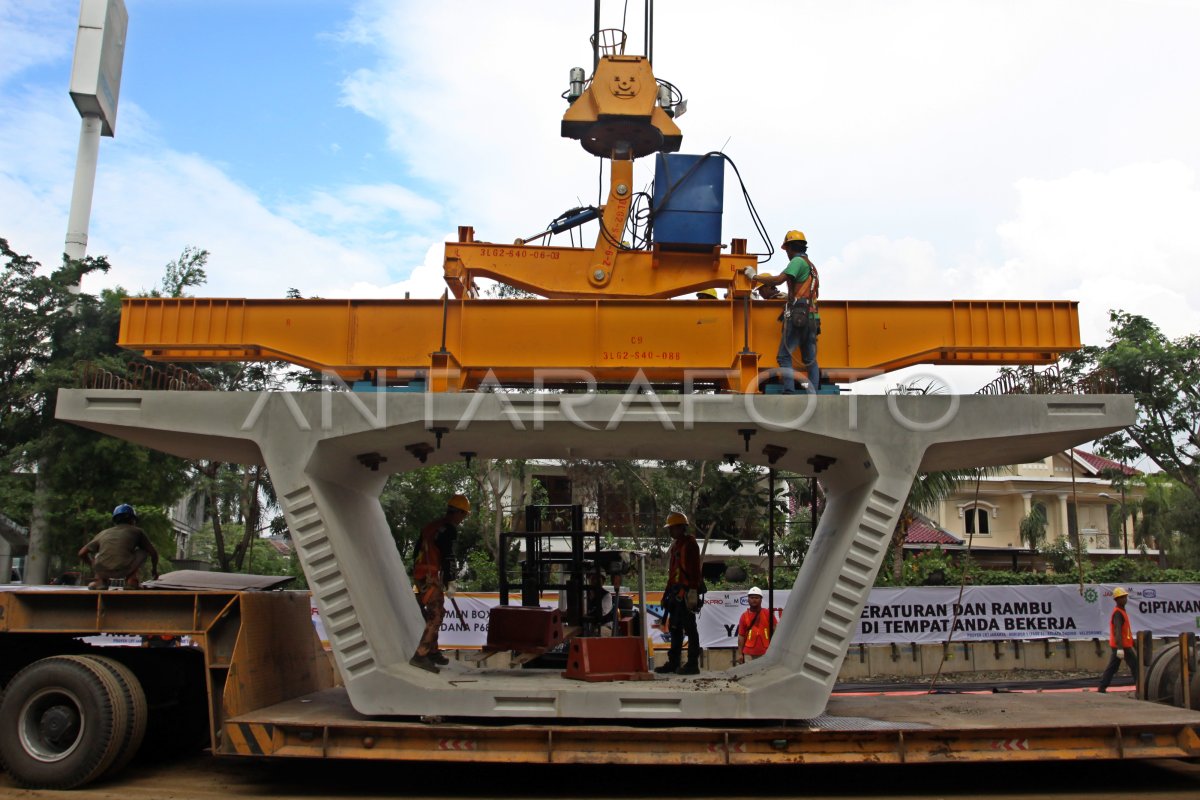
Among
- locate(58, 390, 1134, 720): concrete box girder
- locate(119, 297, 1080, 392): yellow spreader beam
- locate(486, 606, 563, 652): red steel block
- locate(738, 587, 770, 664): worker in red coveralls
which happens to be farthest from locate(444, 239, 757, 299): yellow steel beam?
locate(738, 587, 770, 664): worker in red coveralls

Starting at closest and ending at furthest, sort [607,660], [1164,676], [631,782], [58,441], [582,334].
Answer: [631,782], [607,660], [1164,676], [582,334], [58,441]

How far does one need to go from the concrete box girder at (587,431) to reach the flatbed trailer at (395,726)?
254mm

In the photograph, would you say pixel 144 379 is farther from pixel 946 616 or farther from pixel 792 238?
pixel 946 616

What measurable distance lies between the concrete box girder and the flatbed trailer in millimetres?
254

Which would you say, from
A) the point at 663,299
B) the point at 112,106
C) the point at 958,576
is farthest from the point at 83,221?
the point at 958,576

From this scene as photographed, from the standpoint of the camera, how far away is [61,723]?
753 centimetres

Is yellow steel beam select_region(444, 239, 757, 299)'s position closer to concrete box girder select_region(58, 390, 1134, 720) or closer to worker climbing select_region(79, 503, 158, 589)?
concrete box girder select_region(58, 390, 1134, 720)

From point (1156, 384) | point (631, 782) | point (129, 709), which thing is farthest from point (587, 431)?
point (1156, 384)

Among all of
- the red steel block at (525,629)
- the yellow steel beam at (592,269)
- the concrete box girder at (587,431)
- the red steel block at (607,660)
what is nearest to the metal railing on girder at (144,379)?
the concrete box girder at (587,431)

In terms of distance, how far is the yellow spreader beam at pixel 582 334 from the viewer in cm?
943

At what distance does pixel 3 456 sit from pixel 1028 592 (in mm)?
21462

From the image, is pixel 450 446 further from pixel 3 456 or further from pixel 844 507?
pixel 3 456

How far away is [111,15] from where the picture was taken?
2748 cm

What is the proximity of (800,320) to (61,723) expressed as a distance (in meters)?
7.11
